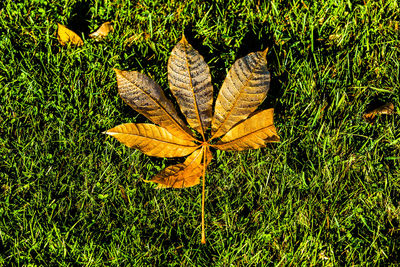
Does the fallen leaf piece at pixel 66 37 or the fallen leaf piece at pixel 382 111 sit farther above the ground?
the fallen leaf piece at pixel 66 37

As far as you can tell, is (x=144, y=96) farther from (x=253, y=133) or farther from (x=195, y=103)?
(x=253, y=133)

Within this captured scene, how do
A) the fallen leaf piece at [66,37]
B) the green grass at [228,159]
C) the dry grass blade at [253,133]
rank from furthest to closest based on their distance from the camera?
the fallen leaf piece at [66,37] → the green grass at [228,159] → the dry grass blade at [253,133]

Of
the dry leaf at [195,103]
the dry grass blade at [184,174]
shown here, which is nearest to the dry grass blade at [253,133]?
the dry leaf at [195,103]

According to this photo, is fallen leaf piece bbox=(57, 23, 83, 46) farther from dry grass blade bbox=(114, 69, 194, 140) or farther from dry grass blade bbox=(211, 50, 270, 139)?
dry grass blade bbox=(211, 50, 270, 139)

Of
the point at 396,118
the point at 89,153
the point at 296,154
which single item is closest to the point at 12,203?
the point at 89,153

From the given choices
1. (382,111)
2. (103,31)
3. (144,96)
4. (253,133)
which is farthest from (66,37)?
(382,111)

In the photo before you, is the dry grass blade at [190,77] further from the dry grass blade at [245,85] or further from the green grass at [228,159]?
the green grass at [228,159]
